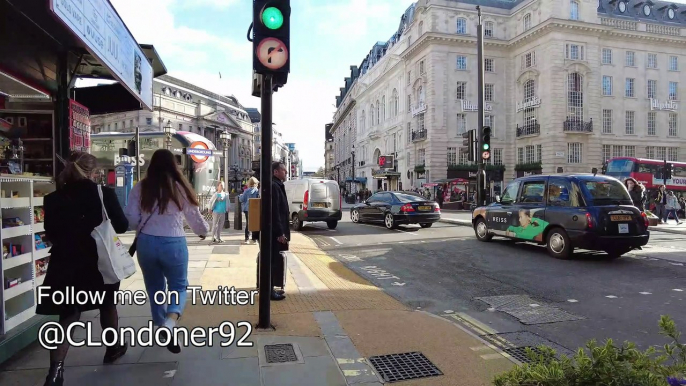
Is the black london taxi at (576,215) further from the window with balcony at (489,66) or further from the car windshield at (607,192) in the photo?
the window with balcony at (489,66)

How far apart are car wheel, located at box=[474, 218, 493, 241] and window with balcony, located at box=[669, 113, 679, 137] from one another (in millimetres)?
45551

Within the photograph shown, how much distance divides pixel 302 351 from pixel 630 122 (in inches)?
2013

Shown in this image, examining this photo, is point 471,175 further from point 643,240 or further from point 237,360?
point 237,360

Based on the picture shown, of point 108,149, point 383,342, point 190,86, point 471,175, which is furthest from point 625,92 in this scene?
point 190,86

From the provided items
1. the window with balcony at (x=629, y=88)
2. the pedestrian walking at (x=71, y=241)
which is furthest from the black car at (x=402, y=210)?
the window with balcony at (x=629, y=88)

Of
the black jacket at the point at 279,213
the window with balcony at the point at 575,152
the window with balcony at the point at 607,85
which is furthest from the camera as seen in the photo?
the window with balcony at the point at 607,85

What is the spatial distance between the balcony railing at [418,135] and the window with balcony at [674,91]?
86.9 feet

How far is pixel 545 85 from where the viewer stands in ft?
136

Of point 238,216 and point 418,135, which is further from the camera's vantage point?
point 418,135

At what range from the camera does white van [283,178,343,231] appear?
15234 millimetres

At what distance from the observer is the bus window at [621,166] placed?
29.8 metres

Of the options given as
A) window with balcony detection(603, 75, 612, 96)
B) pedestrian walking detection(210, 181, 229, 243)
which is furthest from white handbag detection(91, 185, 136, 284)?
window with balcony detection(603, 75, 612, 96)

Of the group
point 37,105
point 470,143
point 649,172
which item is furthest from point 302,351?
point 649,172

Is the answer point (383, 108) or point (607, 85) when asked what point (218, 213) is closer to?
point (607, 85)
